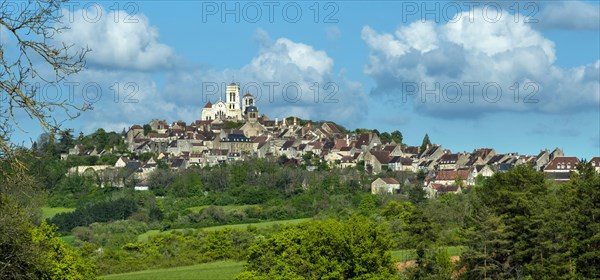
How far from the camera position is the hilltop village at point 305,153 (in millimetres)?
89438

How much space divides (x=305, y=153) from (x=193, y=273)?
5618cm

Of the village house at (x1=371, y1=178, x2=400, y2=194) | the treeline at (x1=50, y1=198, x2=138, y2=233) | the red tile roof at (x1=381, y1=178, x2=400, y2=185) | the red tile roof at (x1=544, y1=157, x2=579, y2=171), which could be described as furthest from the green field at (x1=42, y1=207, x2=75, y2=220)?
the red tile roof at (x1=544, y1=157, x2=579, y2=171)

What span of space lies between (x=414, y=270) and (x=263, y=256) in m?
5.32

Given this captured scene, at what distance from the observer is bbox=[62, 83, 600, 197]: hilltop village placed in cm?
8944

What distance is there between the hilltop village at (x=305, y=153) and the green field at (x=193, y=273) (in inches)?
1326

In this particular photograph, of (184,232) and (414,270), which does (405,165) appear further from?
(414,270)

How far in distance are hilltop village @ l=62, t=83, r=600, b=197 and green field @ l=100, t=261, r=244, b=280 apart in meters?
33.7

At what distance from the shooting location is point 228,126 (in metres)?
116

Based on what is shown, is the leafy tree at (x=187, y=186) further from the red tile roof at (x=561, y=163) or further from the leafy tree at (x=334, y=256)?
the leafy tree at (x=334, y=256)

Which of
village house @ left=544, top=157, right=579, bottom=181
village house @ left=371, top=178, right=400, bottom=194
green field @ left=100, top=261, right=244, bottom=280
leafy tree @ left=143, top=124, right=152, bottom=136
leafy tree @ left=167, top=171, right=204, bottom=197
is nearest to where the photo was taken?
green field @ left=100, top=261, right=244, bottom=280

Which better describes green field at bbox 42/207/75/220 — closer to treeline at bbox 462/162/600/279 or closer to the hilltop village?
the hilltop village

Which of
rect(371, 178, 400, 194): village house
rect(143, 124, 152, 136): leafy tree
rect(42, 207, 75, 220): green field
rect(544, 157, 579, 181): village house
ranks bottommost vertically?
rect(42, 207, 75, 220): green field

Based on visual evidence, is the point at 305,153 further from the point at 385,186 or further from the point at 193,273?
the point at 193,273

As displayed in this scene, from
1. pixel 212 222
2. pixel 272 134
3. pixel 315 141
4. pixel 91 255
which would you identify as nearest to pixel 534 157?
pixel 315 141
